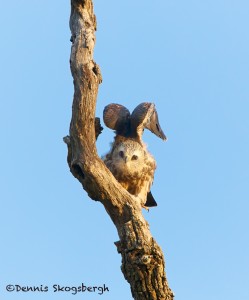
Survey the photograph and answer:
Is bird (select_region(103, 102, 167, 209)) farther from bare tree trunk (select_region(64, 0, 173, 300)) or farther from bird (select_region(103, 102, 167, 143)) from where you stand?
bare tree trunk (select_region(64, 0, 173, 300))

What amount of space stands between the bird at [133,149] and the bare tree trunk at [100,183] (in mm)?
1707

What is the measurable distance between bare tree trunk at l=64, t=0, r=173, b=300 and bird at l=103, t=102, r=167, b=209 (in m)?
1.71

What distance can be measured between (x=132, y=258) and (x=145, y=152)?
296 cm

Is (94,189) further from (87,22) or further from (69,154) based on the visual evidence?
(87,22)

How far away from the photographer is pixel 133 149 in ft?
26.2

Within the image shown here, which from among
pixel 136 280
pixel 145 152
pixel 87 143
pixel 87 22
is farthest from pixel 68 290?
pixel 87 22

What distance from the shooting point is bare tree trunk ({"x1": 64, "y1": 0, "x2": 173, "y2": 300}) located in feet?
17.5

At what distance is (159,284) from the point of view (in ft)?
17.4

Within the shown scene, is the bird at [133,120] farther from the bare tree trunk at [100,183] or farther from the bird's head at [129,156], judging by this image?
the bare tree trunk at [100,183]

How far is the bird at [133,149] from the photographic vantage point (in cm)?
781

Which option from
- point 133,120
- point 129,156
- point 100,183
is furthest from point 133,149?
point 100,183

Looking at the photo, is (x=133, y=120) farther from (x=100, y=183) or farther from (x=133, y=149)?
(x=100, y=183)

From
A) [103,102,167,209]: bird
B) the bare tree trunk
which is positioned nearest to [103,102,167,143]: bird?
[103,102,167,209]: bird

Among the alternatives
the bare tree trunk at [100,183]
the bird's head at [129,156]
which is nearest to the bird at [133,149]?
the bird's head at [129,156]
